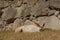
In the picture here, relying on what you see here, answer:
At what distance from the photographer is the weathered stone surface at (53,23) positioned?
11.4m

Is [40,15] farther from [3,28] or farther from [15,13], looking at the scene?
[3,28]

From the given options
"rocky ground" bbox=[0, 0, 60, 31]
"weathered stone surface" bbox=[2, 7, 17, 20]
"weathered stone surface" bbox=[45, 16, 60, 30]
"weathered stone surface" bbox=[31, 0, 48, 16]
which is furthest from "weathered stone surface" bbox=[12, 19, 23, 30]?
"weathered stone surface" bbox=[45, 16, 60, 30]

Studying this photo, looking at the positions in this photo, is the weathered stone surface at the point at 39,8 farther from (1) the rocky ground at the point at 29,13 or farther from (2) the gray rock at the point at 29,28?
(2) the gray rock at the point at 29,28

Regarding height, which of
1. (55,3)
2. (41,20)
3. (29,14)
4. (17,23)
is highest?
Answer: (55,3)

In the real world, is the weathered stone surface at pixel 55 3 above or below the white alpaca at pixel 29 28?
above

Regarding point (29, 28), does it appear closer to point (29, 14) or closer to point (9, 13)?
point (29, 14)

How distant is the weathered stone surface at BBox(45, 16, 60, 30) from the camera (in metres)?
11.4

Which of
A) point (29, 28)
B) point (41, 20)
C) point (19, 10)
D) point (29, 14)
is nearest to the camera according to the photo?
point (29, 28)

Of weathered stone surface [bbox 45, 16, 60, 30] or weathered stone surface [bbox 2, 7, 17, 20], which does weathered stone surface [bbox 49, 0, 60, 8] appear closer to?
weathered stone surface [bbox 45, 16, 60, 30]

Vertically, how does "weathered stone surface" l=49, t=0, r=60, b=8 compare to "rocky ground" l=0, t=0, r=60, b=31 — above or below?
above

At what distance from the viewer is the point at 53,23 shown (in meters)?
11.6

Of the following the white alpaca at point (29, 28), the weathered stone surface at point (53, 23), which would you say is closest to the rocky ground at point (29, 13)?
the weathered stone surface at point (53, 23)

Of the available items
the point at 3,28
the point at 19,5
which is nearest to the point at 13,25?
the point at 3,28

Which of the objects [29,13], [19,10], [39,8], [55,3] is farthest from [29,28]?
[55,3]
